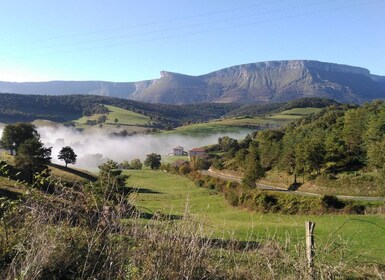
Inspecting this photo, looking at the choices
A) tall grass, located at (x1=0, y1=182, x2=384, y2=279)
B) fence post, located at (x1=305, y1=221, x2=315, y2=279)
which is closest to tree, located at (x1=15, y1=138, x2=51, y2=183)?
tall grass, located at (x1=0, y1=182, x2=384, y2=279)

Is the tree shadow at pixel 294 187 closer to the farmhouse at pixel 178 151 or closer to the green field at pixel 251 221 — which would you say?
the green field at pixel 251 221

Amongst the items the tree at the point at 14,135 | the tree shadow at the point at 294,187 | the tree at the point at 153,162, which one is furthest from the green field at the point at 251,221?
the tree at the point at 153,162

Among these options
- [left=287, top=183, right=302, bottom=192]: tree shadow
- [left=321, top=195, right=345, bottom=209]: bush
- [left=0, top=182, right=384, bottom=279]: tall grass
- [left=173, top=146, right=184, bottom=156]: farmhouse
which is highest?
[left=0, top=182, right=384, bottom=279]: tall grass

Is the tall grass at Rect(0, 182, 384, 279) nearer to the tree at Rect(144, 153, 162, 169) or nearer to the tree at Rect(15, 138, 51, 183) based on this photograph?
the tree at Rect(15, 138, 51, 183)

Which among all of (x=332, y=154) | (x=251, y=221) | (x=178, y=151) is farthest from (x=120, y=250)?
(x=178, y=151)

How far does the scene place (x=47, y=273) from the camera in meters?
5.27

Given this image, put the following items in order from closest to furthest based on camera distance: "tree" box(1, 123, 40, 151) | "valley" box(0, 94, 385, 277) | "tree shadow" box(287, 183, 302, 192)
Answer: "valley" box(0, 94, 385, 277), "tree shadow" box(287, 183, 302, 192), "tree" box(1, 123, 40, 151)

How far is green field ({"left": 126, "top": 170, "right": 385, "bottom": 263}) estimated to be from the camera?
20.7 ft

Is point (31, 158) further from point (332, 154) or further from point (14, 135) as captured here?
point (332, 154)

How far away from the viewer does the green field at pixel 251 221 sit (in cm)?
632

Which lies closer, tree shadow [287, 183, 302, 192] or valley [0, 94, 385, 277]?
valley [0, 94, 385, 277]

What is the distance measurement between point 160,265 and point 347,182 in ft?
189

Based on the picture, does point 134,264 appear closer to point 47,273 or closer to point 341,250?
point 47,273

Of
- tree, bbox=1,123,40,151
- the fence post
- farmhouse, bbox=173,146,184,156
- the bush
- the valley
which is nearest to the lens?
the fence post
